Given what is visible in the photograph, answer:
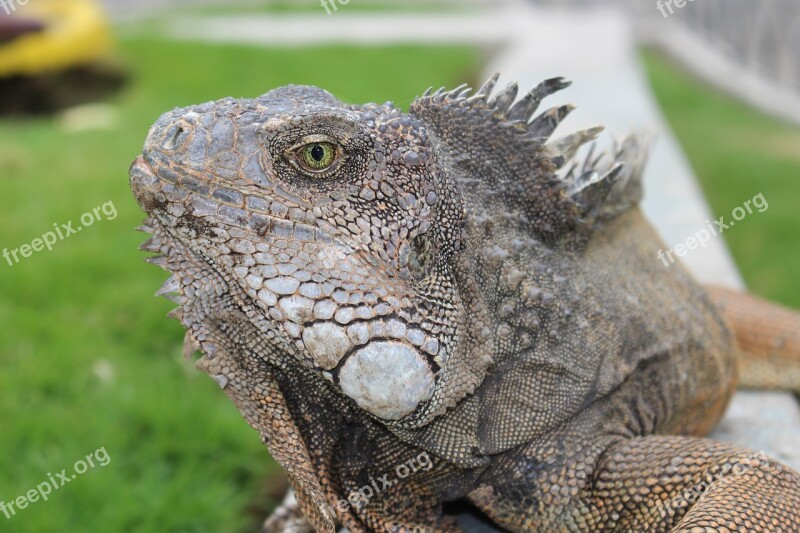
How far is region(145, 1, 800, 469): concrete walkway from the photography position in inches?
163

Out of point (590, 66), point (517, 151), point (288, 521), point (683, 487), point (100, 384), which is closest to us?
point (683, 487)

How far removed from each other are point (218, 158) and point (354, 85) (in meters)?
9.27

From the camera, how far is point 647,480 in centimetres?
271

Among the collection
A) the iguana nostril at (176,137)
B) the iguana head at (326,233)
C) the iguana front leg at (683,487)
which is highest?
the iguana nostril at (176,137)

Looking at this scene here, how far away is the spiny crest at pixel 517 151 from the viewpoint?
2.70 metres

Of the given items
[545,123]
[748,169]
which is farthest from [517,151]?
[748,169]

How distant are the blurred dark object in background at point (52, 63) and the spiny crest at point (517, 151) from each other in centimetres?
1044

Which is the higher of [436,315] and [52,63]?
[52,63]

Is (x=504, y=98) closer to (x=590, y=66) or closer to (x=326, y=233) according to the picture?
(x=326, y=233)

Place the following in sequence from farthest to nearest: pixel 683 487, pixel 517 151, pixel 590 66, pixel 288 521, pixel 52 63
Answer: pixel 52 63 → pixel 590 66 → pixel 288 521 → pixel 517 151 → pixel 683 487

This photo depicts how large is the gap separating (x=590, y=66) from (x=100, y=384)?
7720mm

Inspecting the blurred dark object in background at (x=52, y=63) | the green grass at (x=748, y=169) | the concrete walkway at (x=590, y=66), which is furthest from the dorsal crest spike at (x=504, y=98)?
the blurred dark object in background at (x=52, y=63)

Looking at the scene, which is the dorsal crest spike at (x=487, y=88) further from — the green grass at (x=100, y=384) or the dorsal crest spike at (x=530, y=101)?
the green grass at (x=100, y=384)

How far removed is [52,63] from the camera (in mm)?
12125
